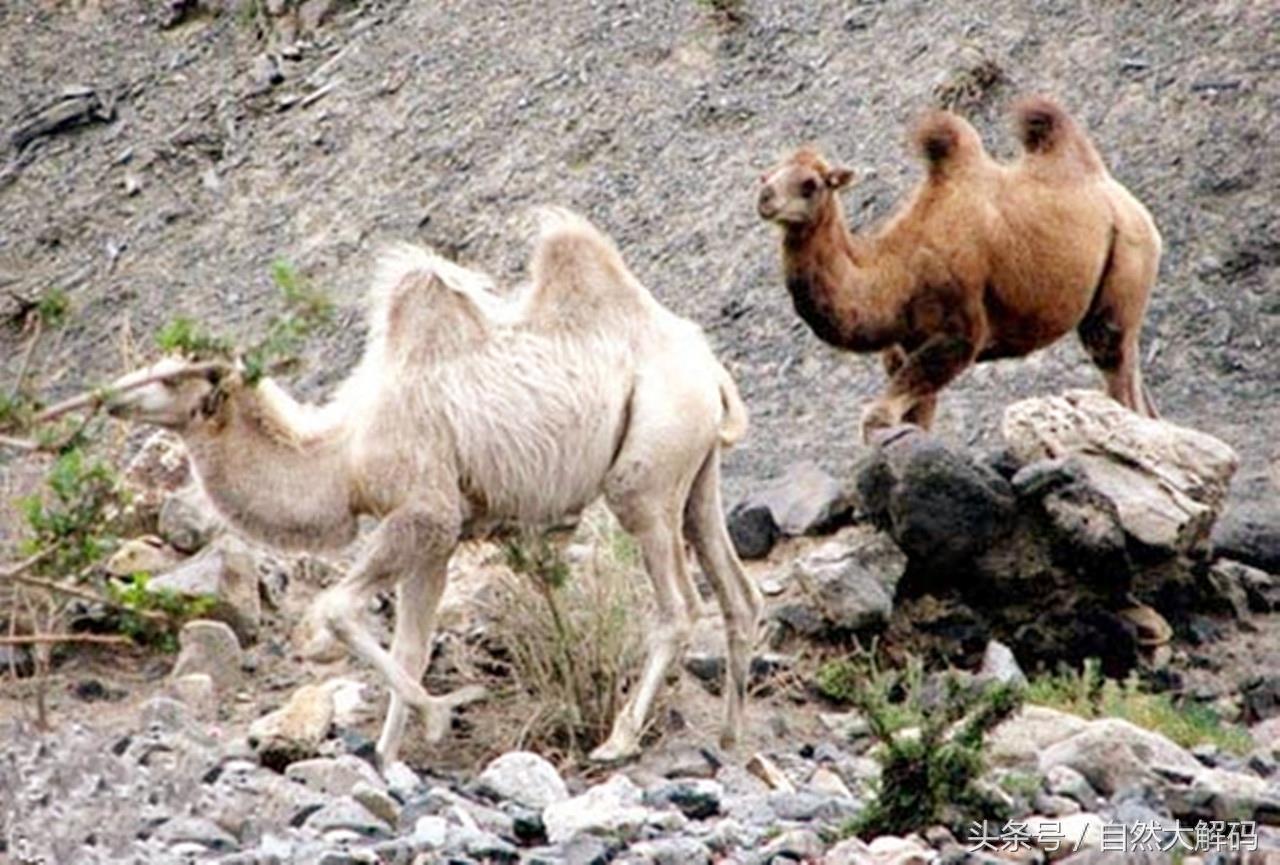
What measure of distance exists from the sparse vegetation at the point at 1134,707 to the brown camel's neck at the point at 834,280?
2182 millimetres

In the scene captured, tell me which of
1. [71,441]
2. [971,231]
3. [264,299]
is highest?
[71,441]

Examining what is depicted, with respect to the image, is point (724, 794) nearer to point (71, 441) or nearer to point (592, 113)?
point (71, 441)

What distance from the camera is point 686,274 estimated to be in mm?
18453

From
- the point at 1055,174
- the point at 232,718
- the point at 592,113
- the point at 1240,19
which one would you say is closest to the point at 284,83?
the point at 592,113

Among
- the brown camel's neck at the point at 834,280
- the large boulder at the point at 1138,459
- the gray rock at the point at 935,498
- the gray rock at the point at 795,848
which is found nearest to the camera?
the gray rock at the point at 795,848

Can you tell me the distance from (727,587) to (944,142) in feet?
10.7

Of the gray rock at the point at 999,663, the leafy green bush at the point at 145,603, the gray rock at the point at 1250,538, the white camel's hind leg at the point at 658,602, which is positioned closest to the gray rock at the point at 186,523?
the white camel's hind leg at the point at 658,602

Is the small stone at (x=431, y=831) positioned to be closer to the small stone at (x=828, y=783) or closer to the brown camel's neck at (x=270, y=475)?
the small stone at (x=828, y=783)

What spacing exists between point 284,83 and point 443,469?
1153 cm

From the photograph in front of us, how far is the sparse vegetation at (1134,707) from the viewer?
11.4 m

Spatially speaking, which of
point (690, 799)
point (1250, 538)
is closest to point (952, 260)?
point (1250, 538)

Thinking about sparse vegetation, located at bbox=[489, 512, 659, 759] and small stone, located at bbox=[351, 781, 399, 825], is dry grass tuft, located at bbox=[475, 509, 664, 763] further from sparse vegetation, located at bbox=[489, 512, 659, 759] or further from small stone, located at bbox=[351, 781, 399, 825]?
small stone, located at bbox=[351, 781, 399, 825]

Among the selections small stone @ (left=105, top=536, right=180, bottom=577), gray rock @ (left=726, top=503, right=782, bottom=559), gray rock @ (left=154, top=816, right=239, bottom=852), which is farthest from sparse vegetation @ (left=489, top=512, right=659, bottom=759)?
gray rock @ (left=154, top=816, right=239, bottom=852)

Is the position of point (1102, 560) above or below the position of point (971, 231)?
below
